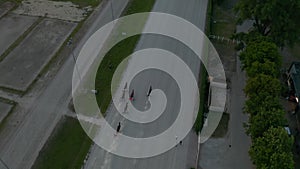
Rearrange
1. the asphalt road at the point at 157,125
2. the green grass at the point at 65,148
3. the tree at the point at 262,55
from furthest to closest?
the tree at the point at 262,55 → the asphalt road at the point at 157,125 → the green grass at the point at 65,148

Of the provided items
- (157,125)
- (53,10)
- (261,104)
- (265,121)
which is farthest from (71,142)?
(53,10)

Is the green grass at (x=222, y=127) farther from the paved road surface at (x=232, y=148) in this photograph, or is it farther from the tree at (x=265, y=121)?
the tree at (x=265, y=121)

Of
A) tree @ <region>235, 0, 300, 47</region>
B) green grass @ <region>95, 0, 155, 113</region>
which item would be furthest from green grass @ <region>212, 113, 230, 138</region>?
green grass @ <region>95, 0, 155, 113</region>

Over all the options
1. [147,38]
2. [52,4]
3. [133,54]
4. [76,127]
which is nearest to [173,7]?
[147,38]

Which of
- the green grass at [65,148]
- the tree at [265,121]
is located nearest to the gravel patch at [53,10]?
the green grass at [65,148]

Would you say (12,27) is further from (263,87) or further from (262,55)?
(263,87)
